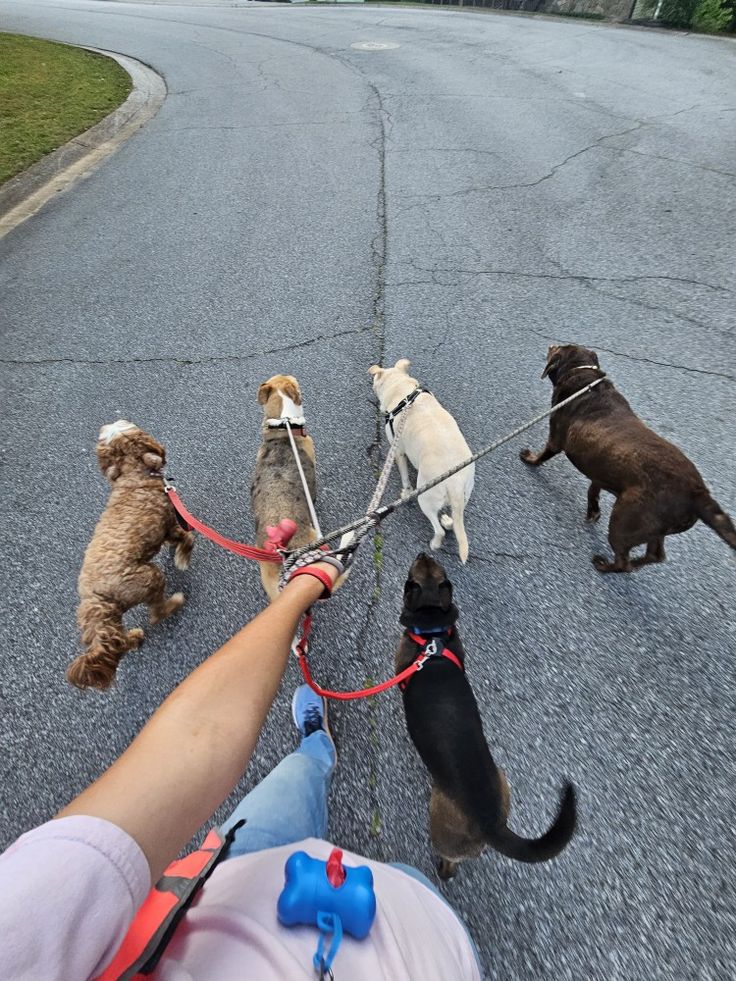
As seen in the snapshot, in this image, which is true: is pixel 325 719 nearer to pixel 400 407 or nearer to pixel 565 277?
pixel 400 407

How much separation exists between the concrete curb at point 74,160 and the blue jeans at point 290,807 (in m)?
7.28

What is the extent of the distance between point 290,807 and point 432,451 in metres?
1.93

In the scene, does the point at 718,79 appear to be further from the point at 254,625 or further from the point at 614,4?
→ the point at 254,625

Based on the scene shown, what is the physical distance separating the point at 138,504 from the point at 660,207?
6846 millimetres

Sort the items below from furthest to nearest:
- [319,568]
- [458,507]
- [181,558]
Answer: [181,558] < [458,507] < [319,568]

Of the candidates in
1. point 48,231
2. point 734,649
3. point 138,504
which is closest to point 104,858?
point 138,504

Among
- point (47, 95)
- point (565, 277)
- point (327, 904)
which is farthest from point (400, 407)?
point (47, 95)

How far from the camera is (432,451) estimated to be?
3.11m

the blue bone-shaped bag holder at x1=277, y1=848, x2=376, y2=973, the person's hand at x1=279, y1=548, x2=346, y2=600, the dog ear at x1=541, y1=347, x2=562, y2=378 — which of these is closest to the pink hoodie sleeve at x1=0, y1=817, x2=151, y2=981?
the blue bone-shaped bag holder at x1=277, y1=848, x2=376, y2=973

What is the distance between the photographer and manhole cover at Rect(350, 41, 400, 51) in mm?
14008

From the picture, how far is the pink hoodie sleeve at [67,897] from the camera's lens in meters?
0.85

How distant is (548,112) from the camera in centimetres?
923

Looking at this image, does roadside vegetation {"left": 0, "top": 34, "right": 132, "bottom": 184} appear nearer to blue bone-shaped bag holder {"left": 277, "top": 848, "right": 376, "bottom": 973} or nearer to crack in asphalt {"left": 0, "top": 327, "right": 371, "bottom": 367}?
crack in asphalt {"left": 0, "top": 327, "right": 371, "bottom": 367}

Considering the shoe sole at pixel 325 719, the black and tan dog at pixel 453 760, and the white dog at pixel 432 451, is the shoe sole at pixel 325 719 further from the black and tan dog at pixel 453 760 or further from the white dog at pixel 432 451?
the white dog at pixel 432 451
